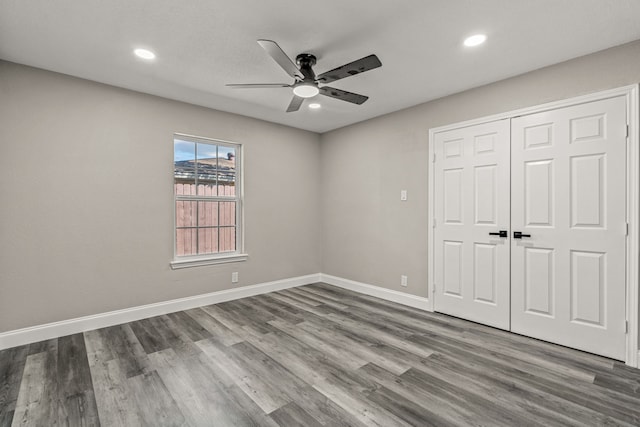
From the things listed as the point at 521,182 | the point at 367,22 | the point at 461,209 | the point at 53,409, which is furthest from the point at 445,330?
the point at 53,409

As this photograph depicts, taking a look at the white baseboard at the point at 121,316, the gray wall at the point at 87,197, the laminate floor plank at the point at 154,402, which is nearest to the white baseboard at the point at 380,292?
the white baseboard at the point at 121,316

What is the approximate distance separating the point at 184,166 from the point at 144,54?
59.3 inches

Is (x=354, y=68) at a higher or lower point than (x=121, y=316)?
higher

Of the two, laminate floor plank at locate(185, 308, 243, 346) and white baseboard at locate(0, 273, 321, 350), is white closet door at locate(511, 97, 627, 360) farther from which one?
white baseboard at locate(0, 273, 321, 350)

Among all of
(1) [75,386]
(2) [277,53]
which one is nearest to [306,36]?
(2) [277,53]

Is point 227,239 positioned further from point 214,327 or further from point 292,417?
point 292,417

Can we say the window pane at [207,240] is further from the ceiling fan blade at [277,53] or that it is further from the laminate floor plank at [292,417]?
the laminate floor plank at [292,417]

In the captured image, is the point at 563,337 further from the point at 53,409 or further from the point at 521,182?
the point at 53,409

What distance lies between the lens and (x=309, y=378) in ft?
7.27

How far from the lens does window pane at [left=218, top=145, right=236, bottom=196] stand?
423 centimetres

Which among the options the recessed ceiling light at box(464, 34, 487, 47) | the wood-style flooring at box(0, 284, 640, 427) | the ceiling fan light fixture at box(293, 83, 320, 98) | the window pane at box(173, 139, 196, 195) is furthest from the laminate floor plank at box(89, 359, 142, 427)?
the recessed ceiling light at box(464, 34, 487, 47)

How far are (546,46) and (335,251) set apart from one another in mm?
3689

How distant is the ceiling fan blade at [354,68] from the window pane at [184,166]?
89.0 inches

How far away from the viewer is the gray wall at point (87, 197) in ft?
9.08
